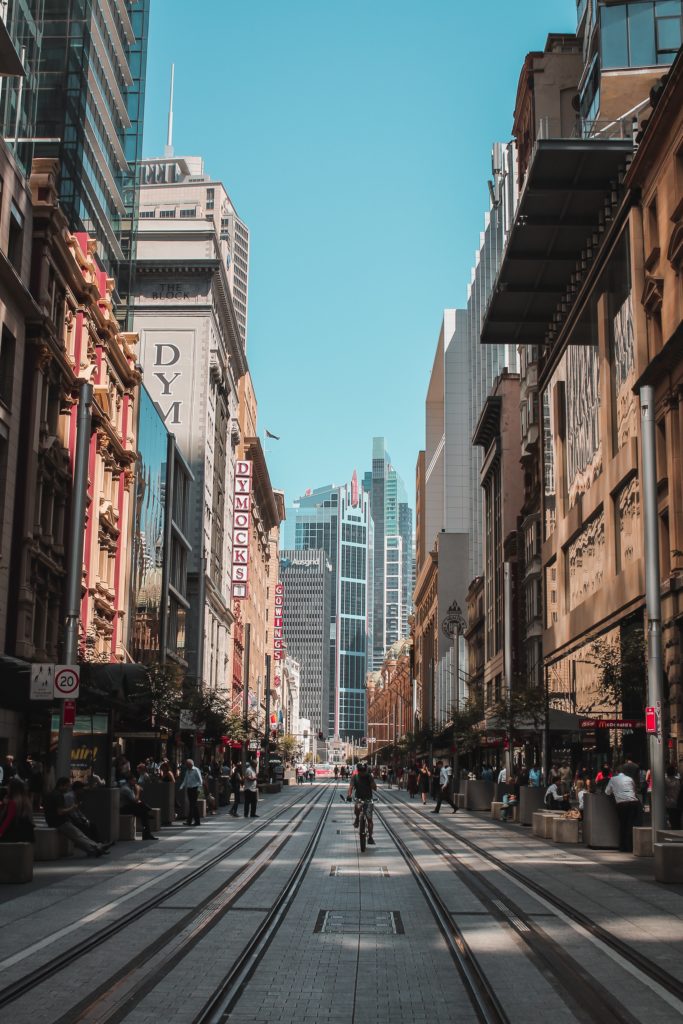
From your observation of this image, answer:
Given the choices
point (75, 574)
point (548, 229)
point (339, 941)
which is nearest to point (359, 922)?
point (339, 941)

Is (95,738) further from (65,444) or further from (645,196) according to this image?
(645,196)

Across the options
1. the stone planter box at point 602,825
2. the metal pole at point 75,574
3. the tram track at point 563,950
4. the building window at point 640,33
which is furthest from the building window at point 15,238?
the tram track at point 563,950

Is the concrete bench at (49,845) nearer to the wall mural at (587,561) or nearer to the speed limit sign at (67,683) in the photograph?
the speed limit sign at (67,683)

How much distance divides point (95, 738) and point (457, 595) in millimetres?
96820

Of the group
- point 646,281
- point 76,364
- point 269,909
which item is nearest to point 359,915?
point 269,909

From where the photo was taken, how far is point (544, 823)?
30.7 meters

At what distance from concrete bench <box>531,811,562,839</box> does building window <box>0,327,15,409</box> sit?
2072 centimetres

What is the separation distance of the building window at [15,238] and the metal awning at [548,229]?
1835 centimetres

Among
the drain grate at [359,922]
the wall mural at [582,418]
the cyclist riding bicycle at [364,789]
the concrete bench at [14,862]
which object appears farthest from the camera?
the wall mural at [582,418]

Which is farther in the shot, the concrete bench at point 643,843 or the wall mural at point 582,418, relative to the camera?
the wall mural at point 582,418

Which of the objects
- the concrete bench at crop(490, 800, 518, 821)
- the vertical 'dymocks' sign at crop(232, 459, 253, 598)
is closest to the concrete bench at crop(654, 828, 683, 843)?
the concrete bench at crop(490, 800, 518, 821)

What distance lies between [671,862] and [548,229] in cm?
3454

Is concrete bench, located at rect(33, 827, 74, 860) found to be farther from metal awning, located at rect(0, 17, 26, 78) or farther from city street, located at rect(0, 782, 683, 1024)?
metal awning, located at rect(0, 17, 26, 78)

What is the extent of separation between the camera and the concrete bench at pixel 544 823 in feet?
98.8
